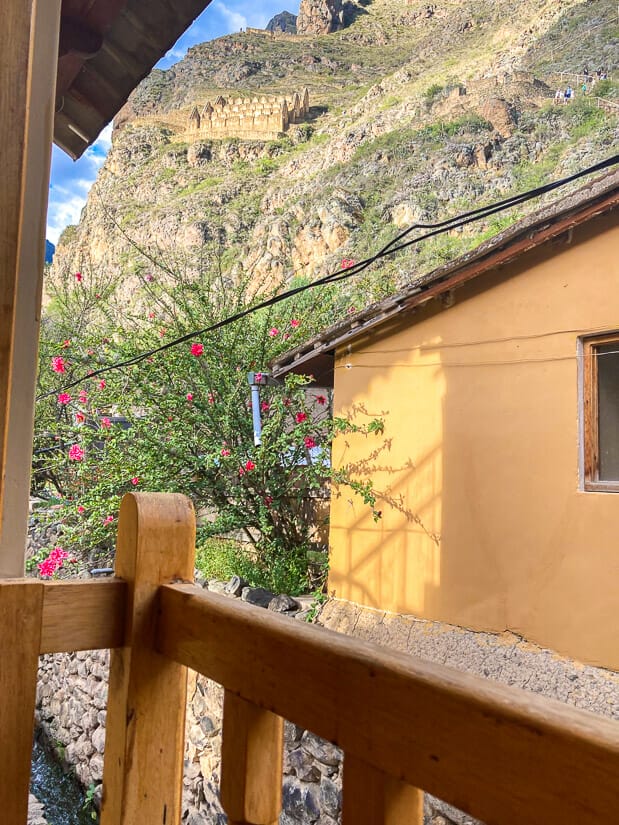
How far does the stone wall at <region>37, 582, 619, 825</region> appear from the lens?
2867 mm

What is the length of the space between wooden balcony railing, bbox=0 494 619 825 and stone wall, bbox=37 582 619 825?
235 cm

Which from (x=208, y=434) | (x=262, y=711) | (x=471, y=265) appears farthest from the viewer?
(x=208, y=434)

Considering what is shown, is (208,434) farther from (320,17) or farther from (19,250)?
(320,17)

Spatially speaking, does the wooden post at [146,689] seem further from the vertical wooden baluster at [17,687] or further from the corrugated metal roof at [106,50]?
the corrugated metal roof at [106,50]

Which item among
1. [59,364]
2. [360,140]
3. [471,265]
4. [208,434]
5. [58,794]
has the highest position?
[360,140]

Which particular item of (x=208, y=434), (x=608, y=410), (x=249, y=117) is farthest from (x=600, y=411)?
(x=249, y=117)

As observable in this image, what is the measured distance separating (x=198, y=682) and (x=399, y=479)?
1.86 metres

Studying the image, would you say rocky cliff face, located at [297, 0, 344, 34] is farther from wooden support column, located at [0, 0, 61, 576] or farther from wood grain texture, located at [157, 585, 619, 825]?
wood grain texture, located at [157, 585, 619, 825]

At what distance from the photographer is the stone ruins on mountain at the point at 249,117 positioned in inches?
1284

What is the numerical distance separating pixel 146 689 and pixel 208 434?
3.89m

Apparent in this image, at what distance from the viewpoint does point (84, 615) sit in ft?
1.98

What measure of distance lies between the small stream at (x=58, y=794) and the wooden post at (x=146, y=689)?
462cm

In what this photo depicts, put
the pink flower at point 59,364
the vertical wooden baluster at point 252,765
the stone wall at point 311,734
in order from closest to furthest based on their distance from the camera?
1. the vertical wooden baluster at point 252,765
2. the stone wall at point 311,734
3. the pink flower at point 59,364

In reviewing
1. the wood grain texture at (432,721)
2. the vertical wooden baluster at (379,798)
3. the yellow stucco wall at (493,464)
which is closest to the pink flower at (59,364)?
the yellow stucco wall at (493,464)
